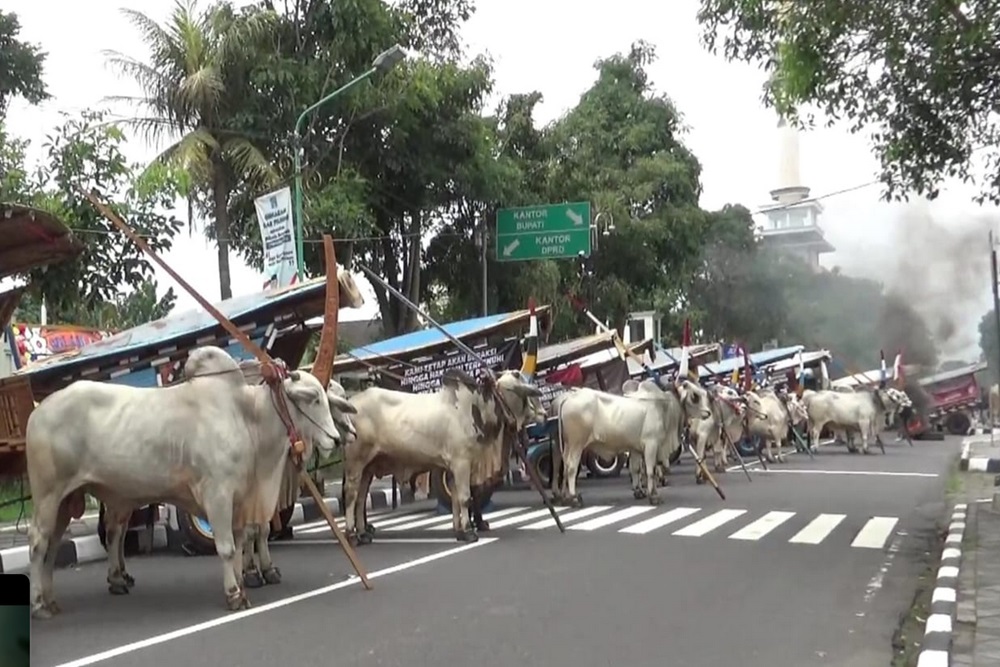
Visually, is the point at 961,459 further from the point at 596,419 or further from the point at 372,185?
the point at 372,185

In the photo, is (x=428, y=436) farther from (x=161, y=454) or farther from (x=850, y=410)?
(x=850, y=410)

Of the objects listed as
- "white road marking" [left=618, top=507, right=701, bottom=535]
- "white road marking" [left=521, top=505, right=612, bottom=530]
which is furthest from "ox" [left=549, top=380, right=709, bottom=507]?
"white road marking" [left=618, top=507, right=701, bottom=535]

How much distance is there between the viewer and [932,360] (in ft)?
118

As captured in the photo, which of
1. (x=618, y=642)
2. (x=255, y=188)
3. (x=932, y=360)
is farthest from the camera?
(x=932, y=360)

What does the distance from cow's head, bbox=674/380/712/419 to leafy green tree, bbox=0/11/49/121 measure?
49.5 ft

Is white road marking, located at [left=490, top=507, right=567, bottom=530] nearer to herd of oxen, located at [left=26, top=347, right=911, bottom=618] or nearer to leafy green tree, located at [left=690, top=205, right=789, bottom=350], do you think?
herd of oxen, located at [left=26, top=347, right=911, bottom=618]

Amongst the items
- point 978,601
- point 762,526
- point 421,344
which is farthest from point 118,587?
point 762,526

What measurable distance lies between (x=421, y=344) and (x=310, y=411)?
6.29 meters

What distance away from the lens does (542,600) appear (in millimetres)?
8492

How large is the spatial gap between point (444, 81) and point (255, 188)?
442 cm

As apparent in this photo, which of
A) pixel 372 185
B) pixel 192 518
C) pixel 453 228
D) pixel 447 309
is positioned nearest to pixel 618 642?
pixel 192 518

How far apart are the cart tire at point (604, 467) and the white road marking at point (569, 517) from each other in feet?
20.8

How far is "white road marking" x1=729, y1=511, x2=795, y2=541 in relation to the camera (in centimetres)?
1247

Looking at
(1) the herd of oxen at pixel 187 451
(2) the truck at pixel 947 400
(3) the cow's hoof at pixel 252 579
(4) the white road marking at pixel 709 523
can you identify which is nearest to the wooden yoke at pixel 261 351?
(1) the herd of oxen at pixel 187 451
